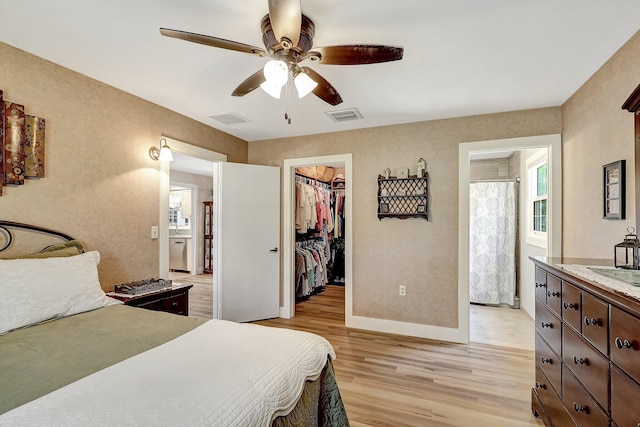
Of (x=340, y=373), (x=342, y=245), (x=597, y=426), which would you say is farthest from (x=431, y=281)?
(x=342, y=245)

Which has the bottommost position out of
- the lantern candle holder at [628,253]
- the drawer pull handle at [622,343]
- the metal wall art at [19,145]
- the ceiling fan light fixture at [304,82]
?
the drawer pull handle at [622,343]

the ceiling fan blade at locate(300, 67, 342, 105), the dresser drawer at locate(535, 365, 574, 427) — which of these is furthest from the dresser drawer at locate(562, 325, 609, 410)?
the ceiling fan blade at locate(300, 67, 342, 105)

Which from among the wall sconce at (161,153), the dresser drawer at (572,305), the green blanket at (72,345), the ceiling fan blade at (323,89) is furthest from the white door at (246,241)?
the dresser drawer at (572,305)

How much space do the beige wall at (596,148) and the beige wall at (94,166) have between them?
11.6 ft

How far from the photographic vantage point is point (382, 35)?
1.82m

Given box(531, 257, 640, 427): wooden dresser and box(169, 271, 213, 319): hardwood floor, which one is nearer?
box(531, 257, 640, 427): wooden dresser

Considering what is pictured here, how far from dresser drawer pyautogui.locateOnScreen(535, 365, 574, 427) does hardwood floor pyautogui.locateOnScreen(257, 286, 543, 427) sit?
0.57 feet

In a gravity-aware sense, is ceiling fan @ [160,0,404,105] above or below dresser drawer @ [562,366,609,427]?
above

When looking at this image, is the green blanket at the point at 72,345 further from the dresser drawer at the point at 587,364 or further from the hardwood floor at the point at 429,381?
the dresser drawer at the point at 587,364

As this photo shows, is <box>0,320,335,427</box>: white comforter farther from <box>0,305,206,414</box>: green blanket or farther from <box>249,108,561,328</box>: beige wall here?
<box>249,108,561,328</box>: beige wall

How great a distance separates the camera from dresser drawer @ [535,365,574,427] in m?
1.58

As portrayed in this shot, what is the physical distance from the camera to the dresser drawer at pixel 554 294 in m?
1.62

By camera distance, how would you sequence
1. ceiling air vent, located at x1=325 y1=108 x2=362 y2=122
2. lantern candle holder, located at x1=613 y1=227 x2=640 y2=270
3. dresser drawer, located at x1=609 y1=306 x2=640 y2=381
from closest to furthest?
dresser drawer, located at x1=609 y1=306 x2=640 y2=381 → lantern candle holder, located at x1=613 y1=227 x2=640 y2=270 → ceiling air vent, located at x1=325 y1=108 x2=362 y2=122

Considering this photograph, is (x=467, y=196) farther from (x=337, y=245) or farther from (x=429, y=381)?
(x=337, y=245)
